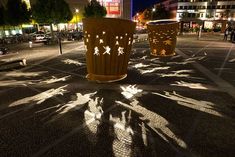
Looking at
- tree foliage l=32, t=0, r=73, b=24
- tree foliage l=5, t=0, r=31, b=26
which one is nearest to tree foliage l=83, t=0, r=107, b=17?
tree foliage l=5, t=0, r=31, b=26

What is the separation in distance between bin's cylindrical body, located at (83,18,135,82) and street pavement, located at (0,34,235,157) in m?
0.57

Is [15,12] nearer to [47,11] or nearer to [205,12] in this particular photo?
[47,11]

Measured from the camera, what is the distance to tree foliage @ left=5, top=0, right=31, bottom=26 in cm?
3422

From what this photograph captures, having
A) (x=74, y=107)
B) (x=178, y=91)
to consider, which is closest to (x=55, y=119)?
(x=74, y=107)

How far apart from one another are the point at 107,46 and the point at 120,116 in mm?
3634

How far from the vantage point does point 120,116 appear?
5840 millimetres

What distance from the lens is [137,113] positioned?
19.7ft

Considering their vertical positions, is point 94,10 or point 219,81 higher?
point 94,10

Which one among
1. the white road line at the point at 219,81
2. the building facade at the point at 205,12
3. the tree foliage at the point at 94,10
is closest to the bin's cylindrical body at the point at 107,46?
the white road line at the point at 219,81

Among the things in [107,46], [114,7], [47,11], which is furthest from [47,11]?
[114,7]

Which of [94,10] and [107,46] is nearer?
[107,46]

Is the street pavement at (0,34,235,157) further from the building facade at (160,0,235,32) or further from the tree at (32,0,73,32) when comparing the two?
the building facade at (160,0,235,32)

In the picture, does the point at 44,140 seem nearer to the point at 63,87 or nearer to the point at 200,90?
the point at 63,87

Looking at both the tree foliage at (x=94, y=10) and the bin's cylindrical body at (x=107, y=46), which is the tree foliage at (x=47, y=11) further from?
the bin's cylindrical body at (x=107, y=46)
